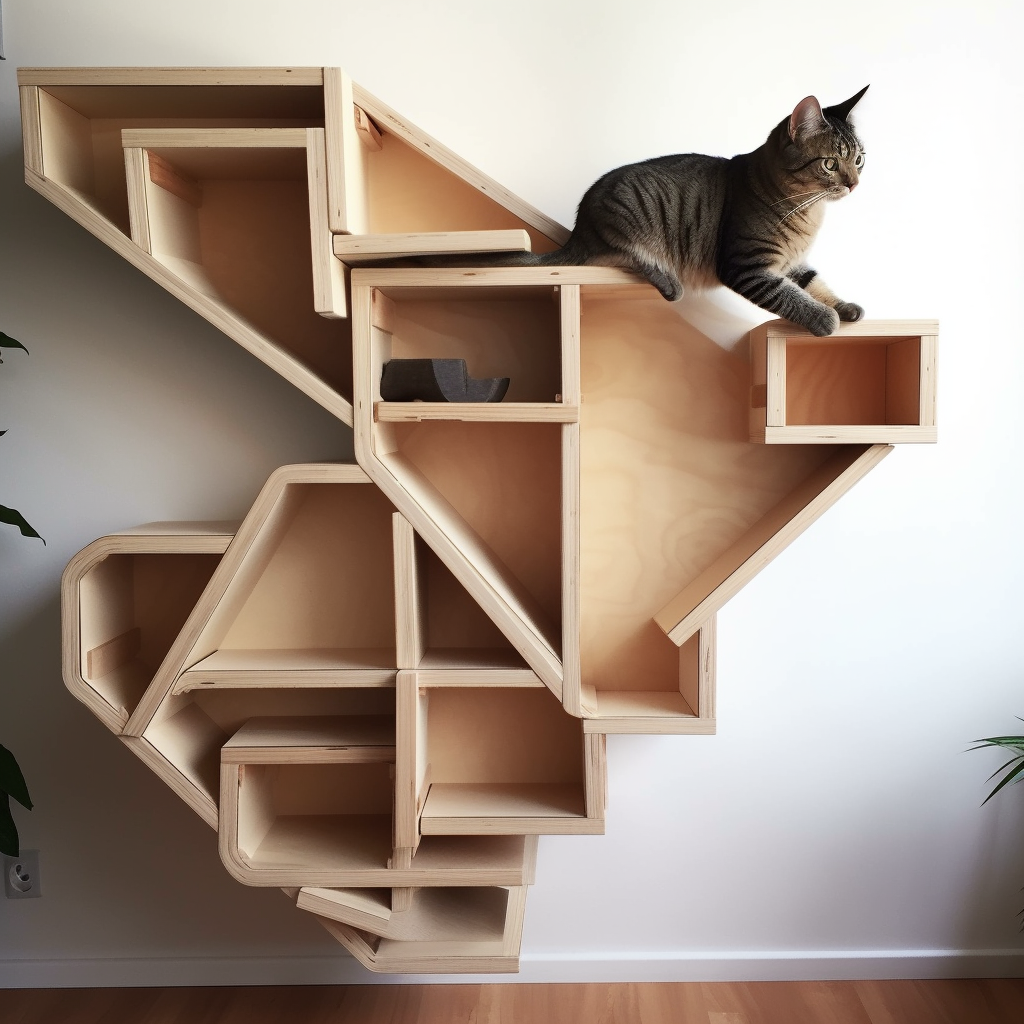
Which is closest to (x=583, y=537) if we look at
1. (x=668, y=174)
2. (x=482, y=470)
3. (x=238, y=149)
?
(x=482, y=470)

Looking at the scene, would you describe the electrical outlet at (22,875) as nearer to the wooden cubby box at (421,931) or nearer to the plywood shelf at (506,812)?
the wooden cubby box at (421,931)

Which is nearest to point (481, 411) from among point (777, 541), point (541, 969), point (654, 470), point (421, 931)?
point (654, 470)

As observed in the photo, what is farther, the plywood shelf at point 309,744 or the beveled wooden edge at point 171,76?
the plywood shelf at point 309,744

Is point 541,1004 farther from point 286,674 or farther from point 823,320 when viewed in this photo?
point 823,320

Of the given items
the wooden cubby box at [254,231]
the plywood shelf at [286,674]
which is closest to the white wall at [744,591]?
the wooden cubby box at [254,231]

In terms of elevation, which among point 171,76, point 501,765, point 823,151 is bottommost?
point 501,765

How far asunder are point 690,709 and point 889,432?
57 cm

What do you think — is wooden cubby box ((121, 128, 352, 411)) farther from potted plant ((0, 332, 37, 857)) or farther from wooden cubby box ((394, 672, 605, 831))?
wooden cubby box ((394, 672, 605, 831))

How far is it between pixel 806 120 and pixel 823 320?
292mm

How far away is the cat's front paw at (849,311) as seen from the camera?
4.17ft

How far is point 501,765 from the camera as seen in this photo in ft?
5.16

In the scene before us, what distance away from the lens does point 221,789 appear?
136 cm

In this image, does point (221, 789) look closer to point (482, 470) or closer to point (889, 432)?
point (482, 470)

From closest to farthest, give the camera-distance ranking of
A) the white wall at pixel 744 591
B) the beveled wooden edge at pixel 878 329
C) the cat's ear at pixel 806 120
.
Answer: the cat's ear at pixel 806 120
the beveled wooden edge at pixel 878 329
the white wall at pixel 744 591
